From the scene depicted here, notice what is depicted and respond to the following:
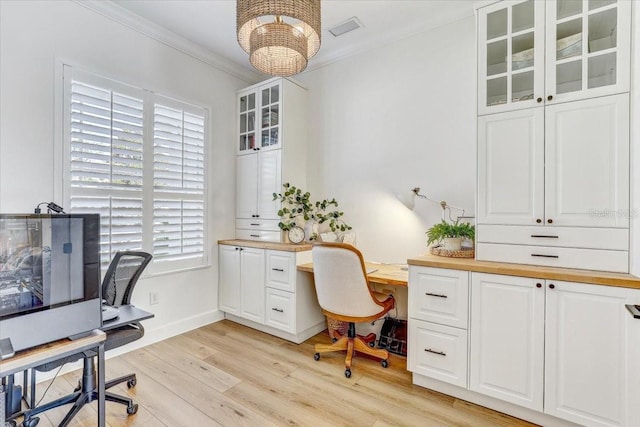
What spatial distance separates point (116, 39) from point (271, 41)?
1.74 m

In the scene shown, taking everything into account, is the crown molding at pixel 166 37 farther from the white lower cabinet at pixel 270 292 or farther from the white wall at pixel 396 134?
the white lower cabinet at pixel 270 292

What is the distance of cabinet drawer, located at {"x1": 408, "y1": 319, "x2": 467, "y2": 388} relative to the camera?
76.9 inches

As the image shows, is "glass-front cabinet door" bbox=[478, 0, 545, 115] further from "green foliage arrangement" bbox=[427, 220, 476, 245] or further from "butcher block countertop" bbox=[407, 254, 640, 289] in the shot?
"butcher block countertop" bbox=[407, 254, 640, 289]

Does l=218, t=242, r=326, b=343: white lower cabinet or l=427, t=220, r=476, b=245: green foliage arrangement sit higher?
l=427, t=220, r=476, b=245: green foliage arrangement

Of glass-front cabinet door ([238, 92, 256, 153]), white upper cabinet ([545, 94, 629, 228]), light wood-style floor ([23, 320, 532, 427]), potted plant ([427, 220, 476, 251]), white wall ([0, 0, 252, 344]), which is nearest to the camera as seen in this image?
white upper cabinet ([545, 94, 629, 228])

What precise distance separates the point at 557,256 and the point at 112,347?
2.79 m

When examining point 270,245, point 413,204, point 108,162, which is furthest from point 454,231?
point 108,162

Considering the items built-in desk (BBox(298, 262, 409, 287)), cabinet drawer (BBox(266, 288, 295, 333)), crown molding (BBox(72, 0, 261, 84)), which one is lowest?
cabinet drawer (BBox(266, 288, 295, 333))

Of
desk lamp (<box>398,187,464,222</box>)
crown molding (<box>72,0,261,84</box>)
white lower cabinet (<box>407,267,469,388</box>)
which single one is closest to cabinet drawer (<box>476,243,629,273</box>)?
white lower cabinet (<box>407,267,469,388</box>)

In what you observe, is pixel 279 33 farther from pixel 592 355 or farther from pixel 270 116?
pixel 592 355

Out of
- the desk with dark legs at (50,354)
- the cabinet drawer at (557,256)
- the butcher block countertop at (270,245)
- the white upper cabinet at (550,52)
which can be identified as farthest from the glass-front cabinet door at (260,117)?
the desk with dark legs at (50,354)

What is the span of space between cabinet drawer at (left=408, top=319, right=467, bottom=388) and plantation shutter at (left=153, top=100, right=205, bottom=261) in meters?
2.29

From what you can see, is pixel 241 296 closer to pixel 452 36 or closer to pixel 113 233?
pixel 113 233

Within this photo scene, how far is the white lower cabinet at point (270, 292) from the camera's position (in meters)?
2.84
